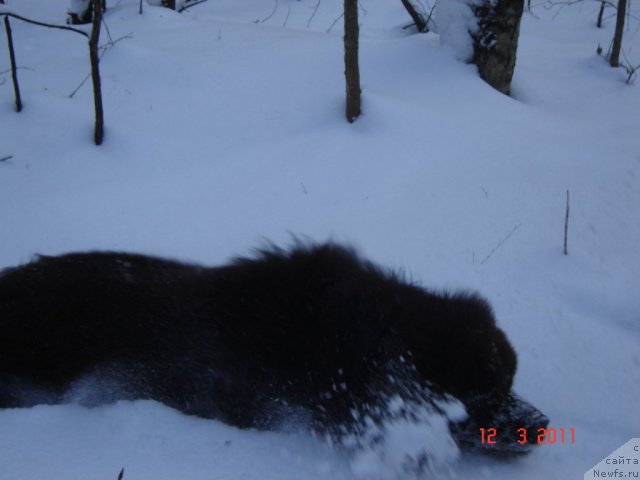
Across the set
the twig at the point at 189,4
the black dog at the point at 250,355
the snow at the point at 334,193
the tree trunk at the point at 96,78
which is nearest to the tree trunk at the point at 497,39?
the snow at the point at 334,193

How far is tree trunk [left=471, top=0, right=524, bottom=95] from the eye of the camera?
4645 mm

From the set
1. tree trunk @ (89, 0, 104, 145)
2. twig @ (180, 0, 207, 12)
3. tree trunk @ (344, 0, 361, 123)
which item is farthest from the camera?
twig @ (180, 0, 207, 12)

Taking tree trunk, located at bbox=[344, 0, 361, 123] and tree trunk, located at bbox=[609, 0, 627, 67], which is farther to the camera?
tree trunk, located at bbox=[609, 0, 627, 67]

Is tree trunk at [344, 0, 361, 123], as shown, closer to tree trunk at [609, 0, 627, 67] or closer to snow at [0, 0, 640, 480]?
snow at [0, 0, 640, 480]

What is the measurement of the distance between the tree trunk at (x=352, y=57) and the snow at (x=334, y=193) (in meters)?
0.15

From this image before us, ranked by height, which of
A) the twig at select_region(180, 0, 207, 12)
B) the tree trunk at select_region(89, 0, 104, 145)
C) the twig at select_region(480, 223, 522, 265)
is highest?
the twig at select_region(180, 0, 207, 12)

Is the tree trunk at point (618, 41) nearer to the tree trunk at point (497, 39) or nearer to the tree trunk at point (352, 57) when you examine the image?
the tree trunk at point (497, 39)

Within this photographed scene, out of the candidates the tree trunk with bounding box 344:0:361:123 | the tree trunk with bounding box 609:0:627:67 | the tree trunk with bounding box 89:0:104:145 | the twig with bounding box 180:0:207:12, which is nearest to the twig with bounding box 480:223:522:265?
the tree trunk with bounding box 344:0:361:123

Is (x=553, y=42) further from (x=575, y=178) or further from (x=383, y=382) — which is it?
(x=383, y=382)

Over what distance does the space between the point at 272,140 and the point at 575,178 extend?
2347mm

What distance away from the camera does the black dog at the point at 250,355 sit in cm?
200

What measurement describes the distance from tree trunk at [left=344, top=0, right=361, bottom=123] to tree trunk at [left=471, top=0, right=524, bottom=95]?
1442 mm

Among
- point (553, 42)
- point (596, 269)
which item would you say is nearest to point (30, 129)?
point (596, 269)

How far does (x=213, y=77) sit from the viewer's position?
4793 millimetres
